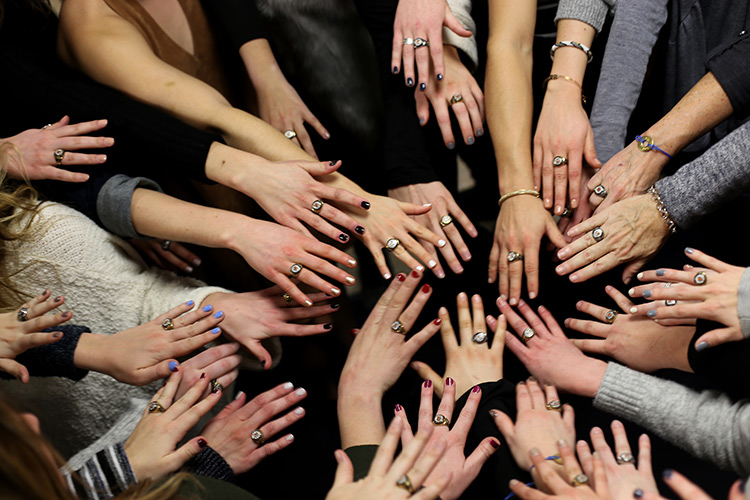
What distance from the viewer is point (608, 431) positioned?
1361 millimetres

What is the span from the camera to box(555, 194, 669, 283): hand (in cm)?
124

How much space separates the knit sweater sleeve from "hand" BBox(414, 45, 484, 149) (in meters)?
1.02

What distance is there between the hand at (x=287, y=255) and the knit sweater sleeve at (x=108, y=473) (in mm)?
468

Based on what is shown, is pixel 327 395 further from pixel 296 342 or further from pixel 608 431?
pixel 608 431

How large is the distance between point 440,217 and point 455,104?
11.3 inches

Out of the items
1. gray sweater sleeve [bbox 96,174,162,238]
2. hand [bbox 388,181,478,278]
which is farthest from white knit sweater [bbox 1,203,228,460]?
hand [bbox 388,181,478,278]

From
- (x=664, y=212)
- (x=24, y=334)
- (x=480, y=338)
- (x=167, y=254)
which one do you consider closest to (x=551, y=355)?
(x=480, y=338)

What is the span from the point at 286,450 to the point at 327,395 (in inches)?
8.2

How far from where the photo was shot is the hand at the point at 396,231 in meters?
1.33

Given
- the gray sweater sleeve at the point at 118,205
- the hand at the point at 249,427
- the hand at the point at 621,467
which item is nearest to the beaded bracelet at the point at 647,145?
the hand at the point at 621,467

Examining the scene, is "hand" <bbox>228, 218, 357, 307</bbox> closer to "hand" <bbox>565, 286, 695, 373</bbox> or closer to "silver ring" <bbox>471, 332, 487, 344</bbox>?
"silver ring" <bbox>471, 332, 487, 344</bbox>

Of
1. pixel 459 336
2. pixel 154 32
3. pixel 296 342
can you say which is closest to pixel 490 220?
pixel 459 336

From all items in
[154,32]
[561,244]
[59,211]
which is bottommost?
[59,211]

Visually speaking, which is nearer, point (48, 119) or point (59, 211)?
point (59, 211)
